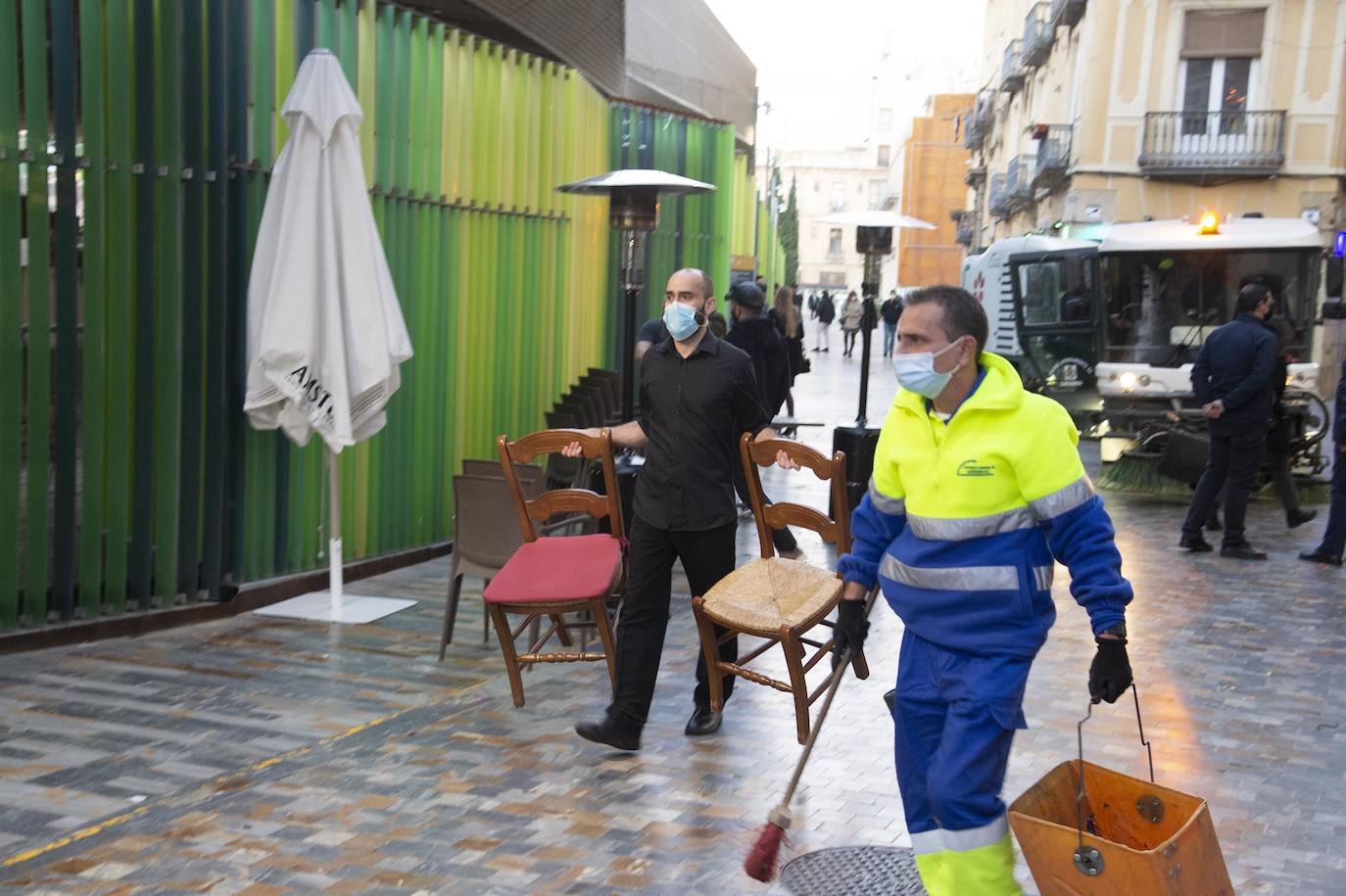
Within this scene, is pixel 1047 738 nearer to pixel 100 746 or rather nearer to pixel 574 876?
pixel 574 876

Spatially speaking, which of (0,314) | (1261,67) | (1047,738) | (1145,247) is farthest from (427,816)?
(1261,67)

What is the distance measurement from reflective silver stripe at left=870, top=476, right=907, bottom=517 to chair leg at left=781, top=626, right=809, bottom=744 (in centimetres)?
150

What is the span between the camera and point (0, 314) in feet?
22.1

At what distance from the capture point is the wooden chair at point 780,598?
5.48 meters

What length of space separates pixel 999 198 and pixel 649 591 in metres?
34.7

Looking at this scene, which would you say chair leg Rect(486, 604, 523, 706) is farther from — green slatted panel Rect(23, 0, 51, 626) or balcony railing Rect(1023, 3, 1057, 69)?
balcony railing Rect(1023, 3, 1057, 69)

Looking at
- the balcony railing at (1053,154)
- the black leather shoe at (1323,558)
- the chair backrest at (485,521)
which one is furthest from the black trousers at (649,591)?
the balcony railing at (1053,154)

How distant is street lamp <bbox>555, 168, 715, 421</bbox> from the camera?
8195 millimetres

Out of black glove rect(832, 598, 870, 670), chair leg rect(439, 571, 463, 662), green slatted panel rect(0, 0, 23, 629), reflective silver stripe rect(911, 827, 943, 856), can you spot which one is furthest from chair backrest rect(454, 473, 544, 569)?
reflective silver stripe rect(911, 827, 943, 856)

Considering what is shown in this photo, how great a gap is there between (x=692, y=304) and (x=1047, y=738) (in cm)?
234

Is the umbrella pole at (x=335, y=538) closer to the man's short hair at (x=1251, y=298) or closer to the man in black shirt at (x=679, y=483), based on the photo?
the man in black shirt at (x=679, y=483)

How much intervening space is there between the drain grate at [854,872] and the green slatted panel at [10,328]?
13.8 feet

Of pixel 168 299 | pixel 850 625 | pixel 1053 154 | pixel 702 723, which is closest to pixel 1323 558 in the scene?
pixel 702 723

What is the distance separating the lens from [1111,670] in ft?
11.5
